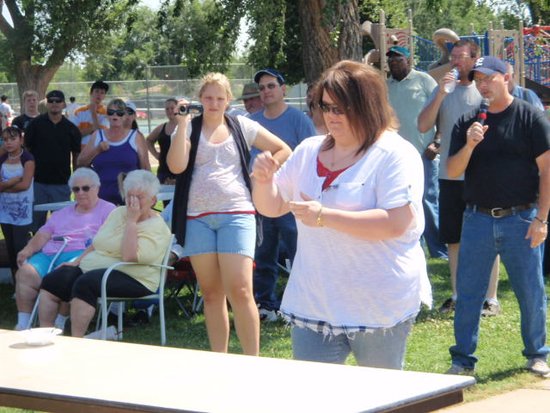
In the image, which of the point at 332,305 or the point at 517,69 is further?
the point at 517,69

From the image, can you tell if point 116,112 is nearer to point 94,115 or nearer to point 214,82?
point 94,115

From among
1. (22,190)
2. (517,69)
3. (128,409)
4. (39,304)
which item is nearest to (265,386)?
(128,409)

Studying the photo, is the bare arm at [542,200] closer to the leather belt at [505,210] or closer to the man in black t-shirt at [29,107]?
the leather belt at [505,210]

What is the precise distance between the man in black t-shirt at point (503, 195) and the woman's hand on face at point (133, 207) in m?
2.38

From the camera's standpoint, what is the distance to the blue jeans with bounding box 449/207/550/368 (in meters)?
6.09

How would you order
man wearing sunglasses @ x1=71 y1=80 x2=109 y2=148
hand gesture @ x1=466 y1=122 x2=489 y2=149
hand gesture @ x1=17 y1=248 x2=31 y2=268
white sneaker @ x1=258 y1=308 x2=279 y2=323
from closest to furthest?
hand gesture @ x1=466 y1=122 x2=489 y2=149 < hand gesture @ x1=17 y1=248 x2=31 y2=268 < white sneaker @ x1=258 y1=308 x2=279 y2=323 < man wearing sunglasses @ x1=71 y1=80 x2=109 y2=148

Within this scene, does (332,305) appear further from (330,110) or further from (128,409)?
(128,409)

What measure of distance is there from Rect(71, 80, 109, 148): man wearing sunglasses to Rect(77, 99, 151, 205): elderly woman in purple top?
2.17 meters

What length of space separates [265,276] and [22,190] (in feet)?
9.14

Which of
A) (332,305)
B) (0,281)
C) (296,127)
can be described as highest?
(296,127)

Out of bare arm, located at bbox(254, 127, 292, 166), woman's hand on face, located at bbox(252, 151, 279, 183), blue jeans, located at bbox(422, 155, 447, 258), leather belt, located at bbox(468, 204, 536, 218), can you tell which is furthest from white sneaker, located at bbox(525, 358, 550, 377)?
blue jeans, located at bbox(422, 155, 447, 258)

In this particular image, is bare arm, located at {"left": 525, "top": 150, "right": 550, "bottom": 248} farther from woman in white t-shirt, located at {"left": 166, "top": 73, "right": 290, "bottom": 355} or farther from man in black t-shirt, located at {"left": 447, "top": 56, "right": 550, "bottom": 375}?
woman in white t-shirt, located at {"left": 166, "top": 73, "right": 290, "bottom": 355}

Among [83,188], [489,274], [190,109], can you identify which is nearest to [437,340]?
[489,274]

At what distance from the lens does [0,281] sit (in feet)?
34.9
